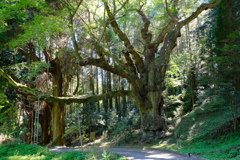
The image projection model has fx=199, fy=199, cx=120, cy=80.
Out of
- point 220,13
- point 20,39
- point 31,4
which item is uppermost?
point 220,13

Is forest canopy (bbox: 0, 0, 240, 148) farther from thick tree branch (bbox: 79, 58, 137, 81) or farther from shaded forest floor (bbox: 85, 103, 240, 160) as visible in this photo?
shaded forest floor (bbox: 85, 103, 240, 160)

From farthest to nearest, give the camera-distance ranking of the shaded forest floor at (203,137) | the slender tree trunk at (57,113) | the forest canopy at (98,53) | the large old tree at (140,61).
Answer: the slender tree trunk at (57,113), the large old tree at (140,61), the forest canopy at (98,53), the shaded forest floor at (203,137)

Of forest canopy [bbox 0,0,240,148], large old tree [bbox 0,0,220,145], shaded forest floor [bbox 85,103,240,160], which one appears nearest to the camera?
shaded forest floor [bbox 85,103,240,160]

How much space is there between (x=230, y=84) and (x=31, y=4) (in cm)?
1068

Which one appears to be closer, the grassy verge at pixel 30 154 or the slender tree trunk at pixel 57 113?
the grassy verge at pixel 30 154

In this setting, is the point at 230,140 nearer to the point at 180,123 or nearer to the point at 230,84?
the point at 230,84

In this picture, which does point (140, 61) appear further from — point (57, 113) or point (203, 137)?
point (57, 113)

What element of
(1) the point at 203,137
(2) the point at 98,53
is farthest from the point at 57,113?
(1) the point at 203,137

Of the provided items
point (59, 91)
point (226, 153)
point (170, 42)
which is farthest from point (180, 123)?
point (59, 91)

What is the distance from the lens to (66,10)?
11.8 meters

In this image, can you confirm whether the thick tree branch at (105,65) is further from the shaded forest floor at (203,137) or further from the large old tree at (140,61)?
the shaded forest floor at (203,137)

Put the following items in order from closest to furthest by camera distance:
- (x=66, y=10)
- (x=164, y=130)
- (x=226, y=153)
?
(x=226, y=153) < (x=66, y=10) < (x=164, y=130)

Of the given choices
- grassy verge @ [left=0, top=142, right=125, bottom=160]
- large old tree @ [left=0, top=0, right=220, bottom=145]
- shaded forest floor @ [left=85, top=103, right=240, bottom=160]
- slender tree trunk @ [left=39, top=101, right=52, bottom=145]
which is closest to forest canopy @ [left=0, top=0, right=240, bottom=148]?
large old tree @ [left=0, top=0, right=220, bottom=145]

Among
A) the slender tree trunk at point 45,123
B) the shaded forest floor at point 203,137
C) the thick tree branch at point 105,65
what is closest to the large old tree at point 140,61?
the thick tree branch at point 105,65
